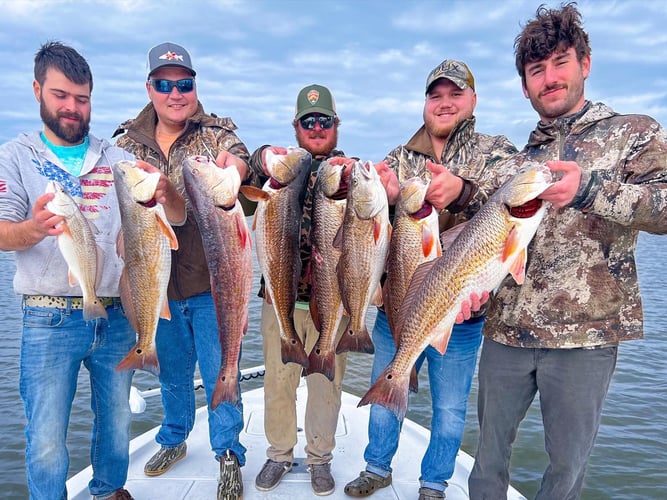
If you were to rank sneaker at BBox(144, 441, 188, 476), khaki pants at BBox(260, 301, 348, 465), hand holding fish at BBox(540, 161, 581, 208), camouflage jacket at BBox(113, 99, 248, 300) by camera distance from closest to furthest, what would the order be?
hand holding fish at BBox(540, 161, 581, 208), camouflage jacket at BBox(113, 99, 248, 300), khaki pants at BBox(260, 301, 348, 465), sneaker at BBox(144, 441, 188, 476)

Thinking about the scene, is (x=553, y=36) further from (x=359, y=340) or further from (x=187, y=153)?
(x=187, y=153)

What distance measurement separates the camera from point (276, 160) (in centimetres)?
342

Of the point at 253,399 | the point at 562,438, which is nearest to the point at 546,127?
the point at 562,438

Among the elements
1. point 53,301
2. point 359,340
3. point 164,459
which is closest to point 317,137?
point 359,340

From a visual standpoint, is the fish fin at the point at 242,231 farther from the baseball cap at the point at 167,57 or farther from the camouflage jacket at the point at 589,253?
the camouflage jacket at the point at 589,253

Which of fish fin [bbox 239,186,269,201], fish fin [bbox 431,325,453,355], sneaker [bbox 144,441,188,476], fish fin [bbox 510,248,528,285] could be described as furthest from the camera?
sneaker [bbox 144,441,188,476]

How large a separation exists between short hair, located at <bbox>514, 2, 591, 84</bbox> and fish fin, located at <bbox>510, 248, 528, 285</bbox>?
1.50 m

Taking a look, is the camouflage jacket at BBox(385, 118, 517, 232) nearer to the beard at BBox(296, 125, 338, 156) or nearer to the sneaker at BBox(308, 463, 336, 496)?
the beard at BBox(296, 125, 338, 156)

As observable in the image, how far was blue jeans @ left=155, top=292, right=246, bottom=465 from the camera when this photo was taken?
4.24 metres

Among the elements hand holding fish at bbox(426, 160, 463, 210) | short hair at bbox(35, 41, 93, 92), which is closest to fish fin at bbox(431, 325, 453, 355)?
hand holding fish at bbox(426, 160, 463, 210)


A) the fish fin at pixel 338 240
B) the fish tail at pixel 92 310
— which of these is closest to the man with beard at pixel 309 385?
the fish fin at pixel 338 240

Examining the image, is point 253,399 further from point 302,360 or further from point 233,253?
point 233,253

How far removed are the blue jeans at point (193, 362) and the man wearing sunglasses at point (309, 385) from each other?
32 centimetres

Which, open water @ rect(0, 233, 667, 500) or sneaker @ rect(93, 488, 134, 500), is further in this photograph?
open water @ rect(0, 233, 667, 500)
